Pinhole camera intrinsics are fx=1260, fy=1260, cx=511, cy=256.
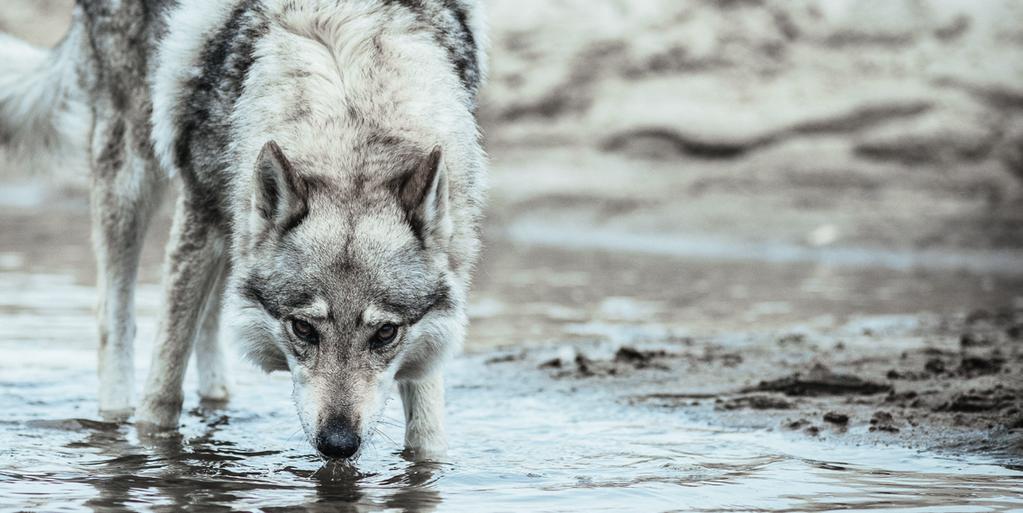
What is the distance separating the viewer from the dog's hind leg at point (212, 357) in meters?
6.08

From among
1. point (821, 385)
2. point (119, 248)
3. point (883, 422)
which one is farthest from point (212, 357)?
point (883, 422)

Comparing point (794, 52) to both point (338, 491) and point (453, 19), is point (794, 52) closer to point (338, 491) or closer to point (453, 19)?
point (453, 19)

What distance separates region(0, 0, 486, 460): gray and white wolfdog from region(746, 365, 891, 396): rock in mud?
1.79 metres

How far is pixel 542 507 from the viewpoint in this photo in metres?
3.91

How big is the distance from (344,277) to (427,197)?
0.37 m

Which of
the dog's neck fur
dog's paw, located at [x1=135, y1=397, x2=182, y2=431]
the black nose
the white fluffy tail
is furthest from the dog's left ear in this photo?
the white fluffy tail

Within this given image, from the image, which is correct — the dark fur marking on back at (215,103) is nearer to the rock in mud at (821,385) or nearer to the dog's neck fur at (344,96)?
the dog's neck fur at (344,96)

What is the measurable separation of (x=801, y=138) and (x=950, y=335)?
19.7 ft

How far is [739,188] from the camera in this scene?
41.9ft

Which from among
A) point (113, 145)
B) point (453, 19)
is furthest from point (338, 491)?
point (113, 145)

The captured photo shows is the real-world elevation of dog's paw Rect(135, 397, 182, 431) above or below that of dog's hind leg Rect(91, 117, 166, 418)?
below

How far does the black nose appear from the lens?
3945mm

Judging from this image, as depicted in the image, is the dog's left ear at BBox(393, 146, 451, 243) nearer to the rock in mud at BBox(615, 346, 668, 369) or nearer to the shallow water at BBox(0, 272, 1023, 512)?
the shallow water at BBox(0, 272, 1023, 512)

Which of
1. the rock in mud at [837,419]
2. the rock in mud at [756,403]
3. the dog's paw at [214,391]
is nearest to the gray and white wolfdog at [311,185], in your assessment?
the dog's paw at [214,391]
